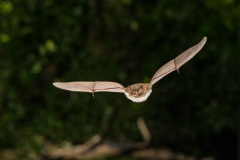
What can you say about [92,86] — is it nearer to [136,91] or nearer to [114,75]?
[136,91]

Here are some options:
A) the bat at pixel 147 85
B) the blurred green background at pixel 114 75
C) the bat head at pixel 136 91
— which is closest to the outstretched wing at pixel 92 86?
the bat at pixel 147 85

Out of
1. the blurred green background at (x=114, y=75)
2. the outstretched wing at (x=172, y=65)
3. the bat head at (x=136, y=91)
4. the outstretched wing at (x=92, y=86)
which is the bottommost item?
the bat head at (x=136, y=91)

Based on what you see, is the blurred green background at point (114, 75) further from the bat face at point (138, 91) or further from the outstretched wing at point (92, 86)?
the bat face at point (138, 91)

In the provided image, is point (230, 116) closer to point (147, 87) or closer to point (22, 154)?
point (147, 87)

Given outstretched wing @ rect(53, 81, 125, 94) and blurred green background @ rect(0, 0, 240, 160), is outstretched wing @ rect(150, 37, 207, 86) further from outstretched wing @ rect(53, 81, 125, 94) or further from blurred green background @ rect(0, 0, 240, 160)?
blurred green background @ rect(0, 0, 240, 160)

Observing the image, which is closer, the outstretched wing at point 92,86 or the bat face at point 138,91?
the bat face at point 138,91

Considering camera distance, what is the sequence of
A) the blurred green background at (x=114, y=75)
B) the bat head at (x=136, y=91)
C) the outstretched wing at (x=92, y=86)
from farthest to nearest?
the blurred green background at (x=114, y=75) → the outstretched wing at (x=92, y=86) → the bat head at (x=136, y=91)

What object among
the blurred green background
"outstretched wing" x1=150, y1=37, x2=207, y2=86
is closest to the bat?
"outstretched wing" x1=150, y1=37, x2=207, y2=86

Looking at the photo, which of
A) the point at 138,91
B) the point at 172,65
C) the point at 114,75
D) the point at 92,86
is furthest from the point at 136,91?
the point at 114,75

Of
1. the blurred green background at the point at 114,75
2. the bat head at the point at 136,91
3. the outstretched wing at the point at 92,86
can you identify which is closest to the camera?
the bat head at the point at 136,91
